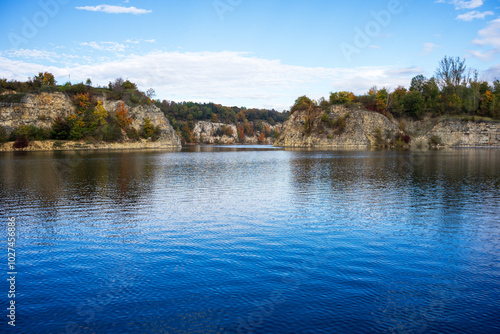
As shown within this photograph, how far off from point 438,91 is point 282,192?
458 feet

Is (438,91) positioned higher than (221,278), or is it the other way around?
(438,91)

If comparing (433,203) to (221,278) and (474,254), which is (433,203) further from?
(221,278)

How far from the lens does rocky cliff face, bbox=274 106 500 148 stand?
121500 mm

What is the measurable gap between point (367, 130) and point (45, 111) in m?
119

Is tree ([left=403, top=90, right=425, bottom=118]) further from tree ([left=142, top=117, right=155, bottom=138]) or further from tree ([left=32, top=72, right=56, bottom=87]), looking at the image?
tree ([left=32, top=72, right=56, bottom=87])

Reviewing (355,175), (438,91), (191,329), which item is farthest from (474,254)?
(438,91)

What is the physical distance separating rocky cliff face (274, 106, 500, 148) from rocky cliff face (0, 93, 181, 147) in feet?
201

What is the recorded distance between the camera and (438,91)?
140 meters

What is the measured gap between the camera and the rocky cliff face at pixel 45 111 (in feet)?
349

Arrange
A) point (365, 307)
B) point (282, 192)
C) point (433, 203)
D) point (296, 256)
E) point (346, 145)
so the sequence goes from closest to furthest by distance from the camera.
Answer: point (365, 307) < point (296, 256) < point (433, 203) < point (282, 192) < point (346, 145)
